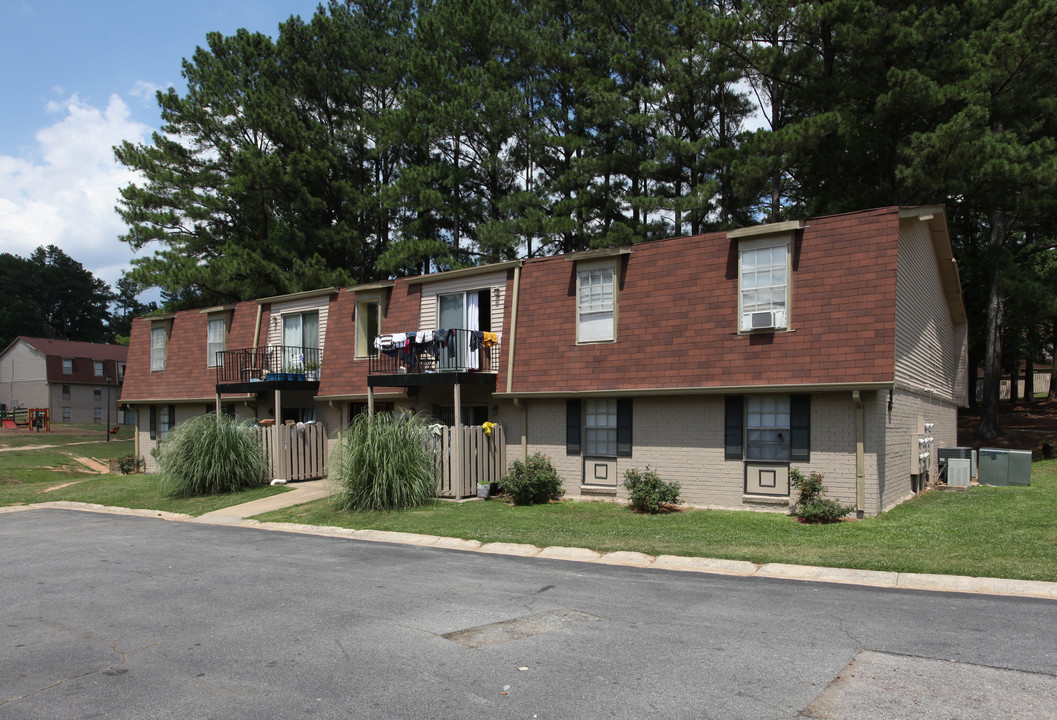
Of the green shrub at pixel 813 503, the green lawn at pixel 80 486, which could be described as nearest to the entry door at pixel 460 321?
the green lawn at pixel 80 486

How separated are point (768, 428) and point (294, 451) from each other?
1403cm

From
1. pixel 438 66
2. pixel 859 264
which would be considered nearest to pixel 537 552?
pixel 859 264

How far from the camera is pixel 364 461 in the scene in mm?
16734

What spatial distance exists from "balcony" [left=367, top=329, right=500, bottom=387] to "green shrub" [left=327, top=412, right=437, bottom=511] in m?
1.94

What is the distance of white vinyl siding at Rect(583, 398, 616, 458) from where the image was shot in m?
17.1

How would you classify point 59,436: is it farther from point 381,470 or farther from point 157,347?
point 381,470

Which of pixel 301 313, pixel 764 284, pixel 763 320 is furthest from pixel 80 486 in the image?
pixel 764 284

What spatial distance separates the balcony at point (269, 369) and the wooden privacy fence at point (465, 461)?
25.2ft

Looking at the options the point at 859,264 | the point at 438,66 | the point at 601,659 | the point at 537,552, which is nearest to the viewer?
the point at 601,659

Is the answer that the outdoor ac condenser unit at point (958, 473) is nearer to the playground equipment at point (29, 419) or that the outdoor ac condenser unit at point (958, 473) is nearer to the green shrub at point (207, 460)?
the green shrub at point (207, 460)

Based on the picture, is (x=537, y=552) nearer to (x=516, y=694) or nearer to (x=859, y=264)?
(x=516, y=694)

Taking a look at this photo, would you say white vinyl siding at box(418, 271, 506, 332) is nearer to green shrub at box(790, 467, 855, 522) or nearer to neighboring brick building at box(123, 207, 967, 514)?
neighboring brick building at box(123, 207, 967, 514)

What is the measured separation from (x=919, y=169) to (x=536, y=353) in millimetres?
14227

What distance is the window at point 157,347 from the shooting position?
2925cm
